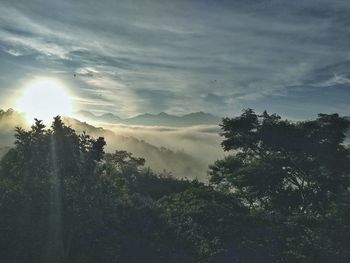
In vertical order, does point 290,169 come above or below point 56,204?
above

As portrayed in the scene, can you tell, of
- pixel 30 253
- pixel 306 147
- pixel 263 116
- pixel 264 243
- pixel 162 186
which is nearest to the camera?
pixel 30 253

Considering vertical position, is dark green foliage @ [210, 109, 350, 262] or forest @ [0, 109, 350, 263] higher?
dark green foliage @ [210, 109, 350, 262]

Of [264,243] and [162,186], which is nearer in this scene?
[264,243]

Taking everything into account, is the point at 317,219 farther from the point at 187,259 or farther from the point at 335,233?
the point at 187,259

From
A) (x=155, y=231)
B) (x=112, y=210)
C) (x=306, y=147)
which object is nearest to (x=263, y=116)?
(x=306, y=147)

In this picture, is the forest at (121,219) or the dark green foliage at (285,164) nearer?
the forest at (121,219)

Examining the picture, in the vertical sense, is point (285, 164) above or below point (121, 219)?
above

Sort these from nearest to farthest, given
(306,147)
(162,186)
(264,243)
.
→ (264,243)
(306,147)
(162,186)

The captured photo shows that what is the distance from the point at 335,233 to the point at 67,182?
16.1m

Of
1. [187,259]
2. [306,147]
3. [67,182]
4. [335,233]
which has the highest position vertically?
[306,147]

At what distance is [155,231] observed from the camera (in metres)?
28.4

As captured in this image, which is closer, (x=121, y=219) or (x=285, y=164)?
(x=121, y=219)

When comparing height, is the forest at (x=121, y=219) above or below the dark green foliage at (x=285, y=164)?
below

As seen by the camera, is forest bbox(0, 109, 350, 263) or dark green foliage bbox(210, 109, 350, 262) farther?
dark green foliage bbox(210, 109, 350, 262)
